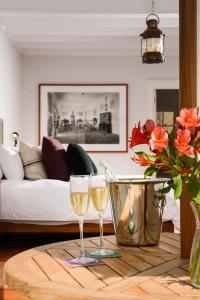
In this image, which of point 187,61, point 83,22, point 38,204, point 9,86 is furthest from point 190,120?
point 9,86

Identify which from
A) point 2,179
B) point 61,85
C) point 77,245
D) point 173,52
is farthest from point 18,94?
point 77,245

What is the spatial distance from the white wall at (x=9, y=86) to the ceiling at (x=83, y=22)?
0.67 ft

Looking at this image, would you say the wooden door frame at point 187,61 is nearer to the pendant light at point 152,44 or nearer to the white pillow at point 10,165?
the white pillow at point 10,165

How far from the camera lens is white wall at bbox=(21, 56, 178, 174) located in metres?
8.51

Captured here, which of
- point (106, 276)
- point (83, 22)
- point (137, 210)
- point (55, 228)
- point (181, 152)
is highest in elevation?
point (83, 22)

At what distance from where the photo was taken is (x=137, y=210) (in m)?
1.31

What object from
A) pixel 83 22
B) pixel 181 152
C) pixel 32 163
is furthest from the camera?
pixel 83 22

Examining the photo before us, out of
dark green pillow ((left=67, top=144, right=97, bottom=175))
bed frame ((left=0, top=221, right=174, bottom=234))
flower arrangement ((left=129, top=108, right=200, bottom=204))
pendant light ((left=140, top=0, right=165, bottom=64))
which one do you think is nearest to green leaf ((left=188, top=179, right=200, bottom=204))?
flower arrangement ((left=129, top=108, right=200, bottom=204))

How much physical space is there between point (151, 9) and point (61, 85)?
114 inches

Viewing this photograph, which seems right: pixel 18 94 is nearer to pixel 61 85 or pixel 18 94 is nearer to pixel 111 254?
pixel 61 85

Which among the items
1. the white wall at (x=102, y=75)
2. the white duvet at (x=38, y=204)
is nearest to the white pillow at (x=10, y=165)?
the white duvet at (x=38, y=204)

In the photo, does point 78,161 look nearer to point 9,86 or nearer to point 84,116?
point 9,86

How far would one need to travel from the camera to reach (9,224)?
13.6ft

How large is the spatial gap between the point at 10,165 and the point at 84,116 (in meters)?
4.20
